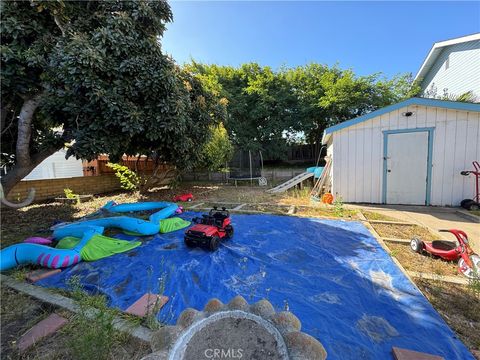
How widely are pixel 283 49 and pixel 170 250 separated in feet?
43.0

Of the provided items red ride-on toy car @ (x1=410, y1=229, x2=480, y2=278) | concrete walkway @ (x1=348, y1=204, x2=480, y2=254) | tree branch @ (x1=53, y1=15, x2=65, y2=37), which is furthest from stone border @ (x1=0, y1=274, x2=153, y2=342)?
concrete walkway @ (x1=348, y1=204, x2=480, y2=254)

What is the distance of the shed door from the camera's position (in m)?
5.58

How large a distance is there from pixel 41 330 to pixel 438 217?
6.47 meters

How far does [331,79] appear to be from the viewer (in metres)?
12.9

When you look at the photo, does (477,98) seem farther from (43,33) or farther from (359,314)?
(43,33)

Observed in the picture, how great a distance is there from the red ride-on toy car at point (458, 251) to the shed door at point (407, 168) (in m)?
3.18

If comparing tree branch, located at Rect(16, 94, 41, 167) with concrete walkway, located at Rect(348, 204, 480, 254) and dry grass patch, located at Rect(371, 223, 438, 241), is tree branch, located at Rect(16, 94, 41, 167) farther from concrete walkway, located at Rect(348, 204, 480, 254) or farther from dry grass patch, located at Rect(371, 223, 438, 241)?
concrete walkway, located at Rect(348, 204, 480, 254)

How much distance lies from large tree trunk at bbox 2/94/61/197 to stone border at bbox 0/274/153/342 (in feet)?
9.12

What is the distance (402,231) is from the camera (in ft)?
12.7

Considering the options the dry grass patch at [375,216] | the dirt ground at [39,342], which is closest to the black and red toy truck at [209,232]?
the dirt ground at [39,342]

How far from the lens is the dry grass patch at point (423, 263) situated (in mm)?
2576

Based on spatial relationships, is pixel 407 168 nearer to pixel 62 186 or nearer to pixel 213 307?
pixel 213 307

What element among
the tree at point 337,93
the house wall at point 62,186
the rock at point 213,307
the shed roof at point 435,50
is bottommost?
the rock at point 213,307

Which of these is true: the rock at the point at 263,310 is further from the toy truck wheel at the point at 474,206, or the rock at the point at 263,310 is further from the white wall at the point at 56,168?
the white wall at the point at 56,168
